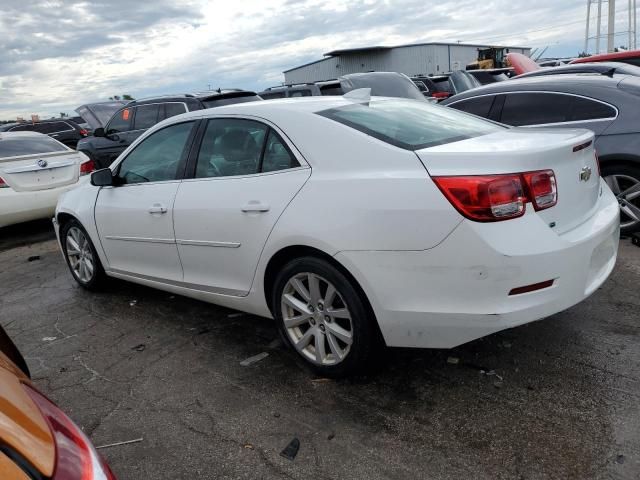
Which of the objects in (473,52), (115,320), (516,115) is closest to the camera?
(115,320)

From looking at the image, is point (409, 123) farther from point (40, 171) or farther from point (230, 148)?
point (40, 171)

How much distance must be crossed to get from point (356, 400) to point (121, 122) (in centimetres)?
928

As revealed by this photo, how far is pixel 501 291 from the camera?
2480 mm

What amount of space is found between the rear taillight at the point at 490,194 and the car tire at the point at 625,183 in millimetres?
2976

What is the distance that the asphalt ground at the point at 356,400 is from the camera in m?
2.43

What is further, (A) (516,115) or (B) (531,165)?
(A) (516,115)

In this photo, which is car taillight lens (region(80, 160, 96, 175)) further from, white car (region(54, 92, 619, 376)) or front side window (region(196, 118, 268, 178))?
front side window (region(196, 118, 268, 178))

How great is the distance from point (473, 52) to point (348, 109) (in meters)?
62.6

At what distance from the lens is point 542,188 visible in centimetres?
261

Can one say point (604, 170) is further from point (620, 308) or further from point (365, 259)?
point (365, 259)

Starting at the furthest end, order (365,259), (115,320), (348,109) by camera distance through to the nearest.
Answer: (115,320), (348,109), (365,259)

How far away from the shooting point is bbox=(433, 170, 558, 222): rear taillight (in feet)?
8.11

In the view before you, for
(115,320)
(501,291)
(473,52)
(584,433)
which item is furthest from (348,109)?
(473,52)

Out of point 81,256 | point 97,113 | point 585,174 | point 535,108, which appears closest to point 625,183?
point 535,108
